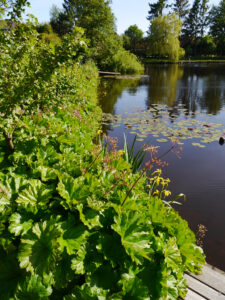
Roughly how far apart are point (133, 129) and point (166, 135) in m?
1.30

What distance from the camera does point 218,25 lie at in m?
60.2

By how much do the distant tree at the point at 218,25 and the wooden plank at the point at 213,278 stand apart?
225 ft

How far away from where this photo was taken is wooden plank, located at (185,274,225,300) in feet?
6.33

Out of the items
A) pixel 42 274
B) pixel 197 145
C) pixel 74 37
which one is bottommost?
pixel 197 145

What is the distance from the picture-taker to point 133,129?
8133 mm

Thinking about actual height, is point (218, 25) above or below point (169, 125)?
above

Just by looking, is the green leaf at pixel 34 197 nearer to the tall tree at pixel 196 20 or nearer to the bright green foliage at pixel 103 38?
the bright green foliage at pixel 103 38

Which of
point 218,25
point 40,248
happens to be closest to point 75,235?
point 40,248

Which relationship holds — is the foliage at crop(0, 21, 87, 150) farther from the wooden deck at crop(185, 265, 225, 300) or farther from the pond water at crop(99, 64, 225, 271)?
the pond water at crop(99, 64, 225, 271)

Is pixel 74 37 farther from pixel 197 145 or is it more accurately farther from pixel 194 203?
pixel 197 145

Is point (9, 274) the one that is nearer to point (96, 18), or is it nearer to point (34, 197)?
point (34, 197)

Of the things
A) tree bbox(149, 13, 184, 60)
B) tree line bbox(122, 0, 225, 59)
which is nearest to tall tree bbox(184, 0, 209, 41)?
tree line bbox(122, 0, 225, 59)

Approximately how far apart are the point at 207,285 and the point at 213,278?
5.2 inches

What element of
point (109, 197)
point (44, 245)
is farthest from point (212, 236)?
point (44, 245)
